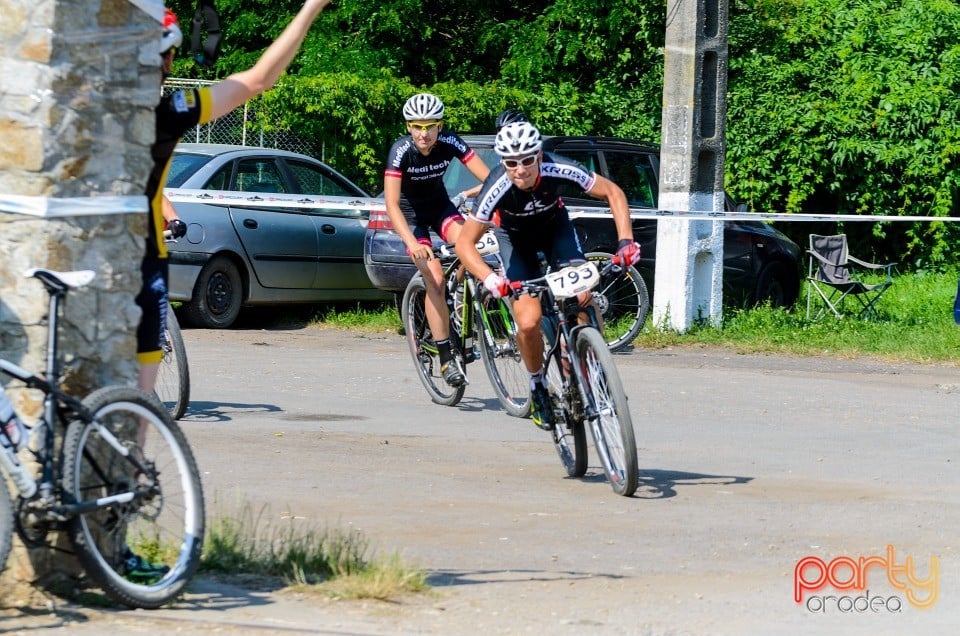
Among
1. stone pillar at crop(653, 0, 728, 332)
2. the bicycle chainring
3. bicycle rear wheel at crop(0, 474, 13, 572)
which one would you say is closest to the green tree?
stone pillar at crop(653, 0, 728, 332)

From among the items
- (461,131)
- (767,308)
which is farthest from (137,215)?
(461,131)

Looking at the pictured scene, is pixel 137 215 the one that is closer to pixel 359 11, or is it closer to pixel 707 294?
pixel 707 294

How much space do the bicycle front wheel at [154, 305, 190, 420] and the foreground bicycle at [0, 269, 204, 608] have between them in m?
3.76

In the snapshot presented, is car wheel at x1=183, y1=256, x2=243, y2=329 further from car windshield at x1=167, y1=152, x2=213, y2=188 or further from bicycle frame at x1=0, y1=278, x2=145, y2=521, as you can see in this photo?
bicycle frame at x1=0, y1=278, x2=145, y2=521

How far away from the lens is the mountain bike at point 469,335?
969 centimetres

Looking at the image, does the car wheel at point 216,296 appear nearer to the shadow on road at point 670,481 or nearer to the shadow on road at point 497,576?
the shadow on road at point 670,481

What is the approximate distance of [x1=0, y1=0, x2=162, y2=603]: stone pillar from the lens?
4934mm

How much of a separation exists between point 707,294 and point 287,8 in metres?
9.42

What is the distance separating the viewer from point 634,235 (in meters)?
14.5

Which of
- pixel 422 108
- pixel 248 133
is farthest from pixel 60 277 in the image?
pixel 248 133

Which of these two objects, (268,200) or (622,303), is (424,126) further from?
(268,200)

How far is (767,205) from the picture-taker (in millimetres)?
19984

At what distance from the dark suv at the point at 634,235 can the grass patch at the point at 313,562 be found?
7907mm

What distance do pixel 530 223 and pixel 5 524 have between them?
4.12 meters
